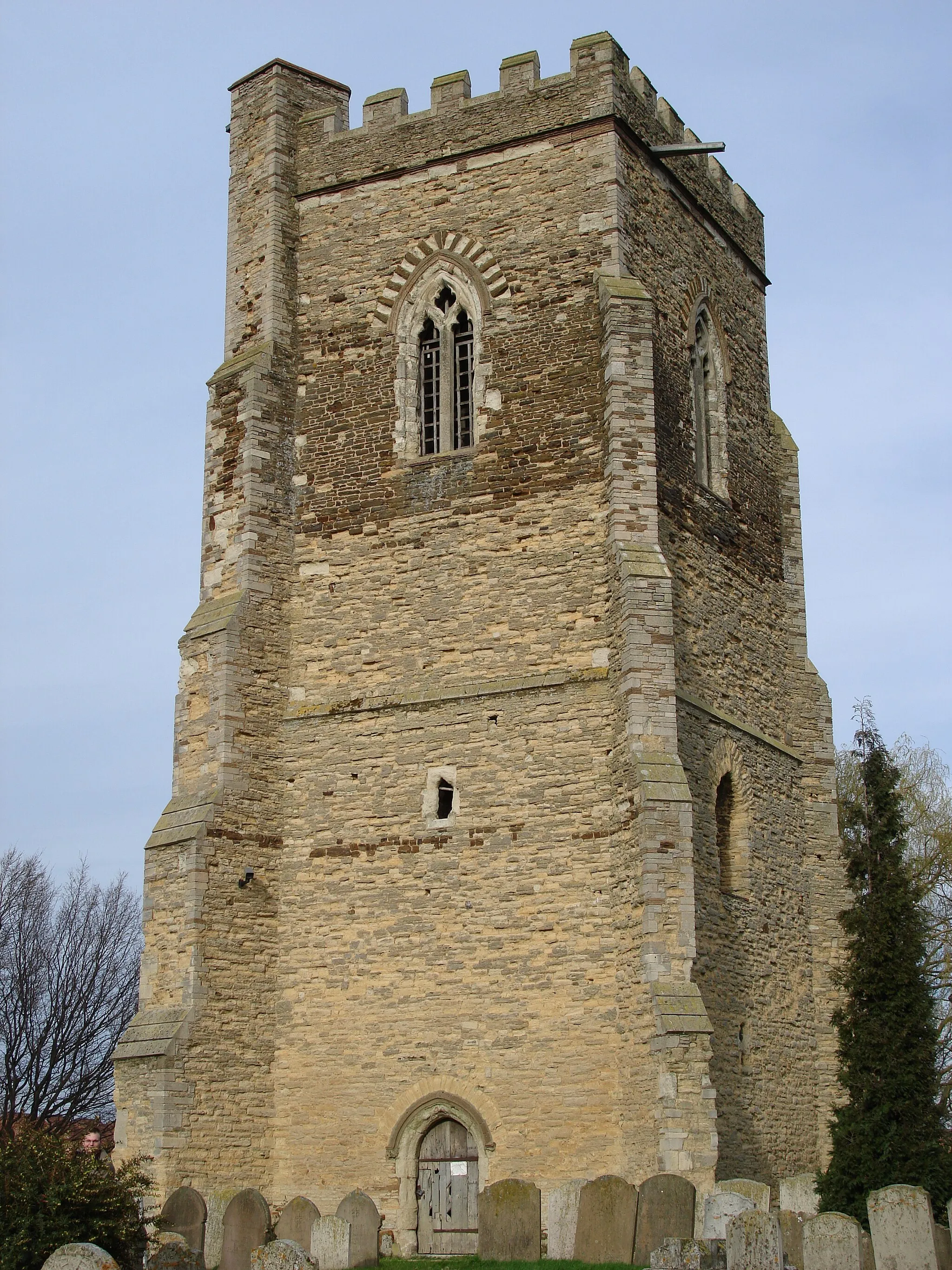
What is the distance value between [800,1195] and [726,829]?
462cm

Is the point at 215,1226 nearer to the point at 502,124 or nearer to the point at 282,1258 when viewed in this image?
the point at 282,1258

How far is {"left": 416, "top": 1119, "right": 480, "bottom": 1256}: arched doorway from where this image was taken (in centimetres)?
1716

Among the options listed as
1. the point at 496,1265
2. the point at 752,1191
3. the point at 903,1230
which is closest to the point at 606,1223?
the point at 496,1265

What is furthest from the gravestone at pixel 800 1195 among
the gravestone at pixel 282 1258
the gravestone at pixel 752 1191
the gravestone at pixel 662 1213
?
the gravestone at pixel 282 1258

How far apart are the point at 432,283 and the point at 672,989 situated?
9488 millimetres

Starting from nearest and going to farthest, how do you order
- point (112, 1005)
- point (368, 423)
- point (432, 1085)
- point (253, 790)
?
point (432, 1085) → point (253, 790) → point (368, 423) → point (112, 1005)

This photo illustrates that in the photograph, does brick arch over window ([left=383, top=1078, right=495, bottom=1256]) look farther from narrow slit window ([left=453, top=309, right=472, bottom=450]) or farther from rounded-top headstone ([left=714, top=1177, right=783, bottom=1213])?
narrow slit window ([left=453, top=309, right=472, bottom=450])

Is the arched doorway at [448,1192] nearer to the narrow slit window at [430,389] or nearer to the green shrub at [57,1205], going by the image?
the green shrub at [57,1205]

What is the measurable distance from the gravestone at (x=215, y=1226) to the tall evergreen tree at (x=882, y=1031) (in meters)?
6.25

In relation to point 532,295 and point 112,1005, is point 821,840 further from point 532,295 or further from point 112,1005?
point 112,1005

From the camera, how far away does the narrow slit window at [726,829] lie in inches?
767

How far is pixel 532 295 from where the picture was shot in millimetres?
19828

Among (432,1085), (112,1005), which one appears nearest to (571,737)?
(432,1085)

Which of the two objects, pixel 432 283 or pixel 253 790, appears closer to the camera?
pixel 253 790
